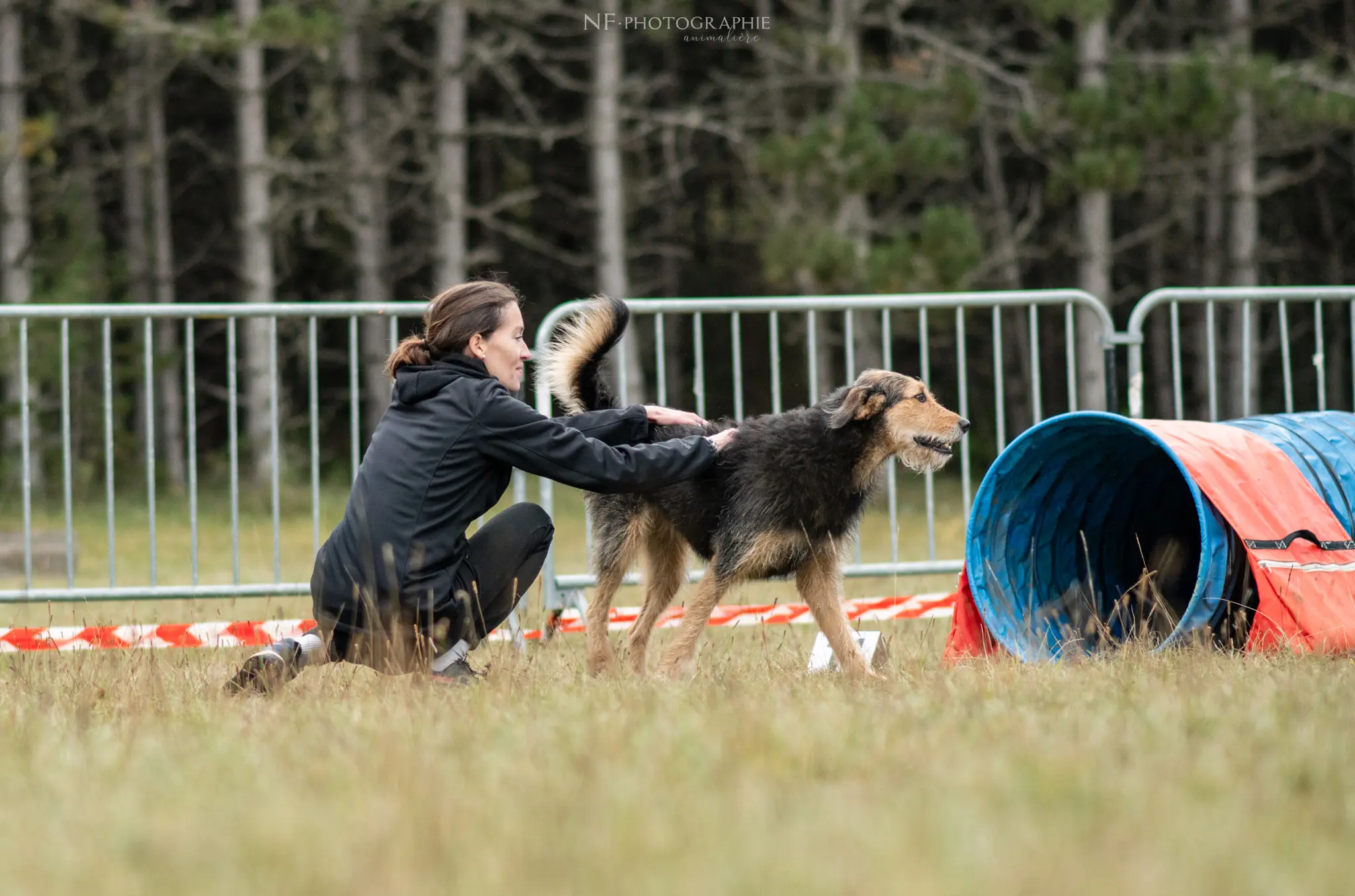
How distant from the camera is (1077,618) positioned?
5.64m

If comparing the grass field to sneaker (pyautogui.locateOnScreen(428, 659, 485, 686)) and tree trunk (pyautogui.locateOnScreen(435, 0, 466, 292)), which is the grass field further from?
tree trunk (pyautogui.locateOnScreen(435, 0, 466, 292))

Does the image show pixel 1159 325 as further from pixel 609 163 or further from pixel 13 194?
pixel 13 194

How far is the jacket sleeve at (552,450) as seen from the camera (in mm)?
4562

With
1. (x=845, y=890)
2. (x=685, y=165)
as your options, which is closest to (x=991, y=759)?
(x=845, y=890)

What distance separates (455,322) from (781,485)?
121 centimetres

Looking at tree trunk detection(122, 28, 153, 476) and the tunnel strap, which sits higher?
tree trunk detection(122, 28, 153, 476)

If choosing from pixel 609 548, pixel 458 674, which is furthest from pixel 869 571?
pixel 458 674

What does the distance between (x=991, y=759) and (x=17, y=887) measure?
5.90 ft

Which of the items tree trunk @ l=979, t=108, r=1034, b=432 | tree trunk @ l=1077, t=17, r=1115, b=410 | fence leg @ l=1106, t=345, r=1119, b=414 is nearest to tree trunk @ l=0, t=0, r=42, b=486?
tree trunk @ l=979, t=108, r=1034, b=432

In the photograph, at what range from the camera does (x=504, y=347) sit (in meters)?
4.76

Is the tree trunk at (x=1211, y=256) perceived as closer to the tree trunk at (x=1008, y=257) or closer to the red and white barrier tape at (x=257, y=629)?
the tree trunk at (x=1008, y=257)

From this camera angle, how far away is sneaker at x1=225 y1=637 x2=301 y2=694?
4359mm

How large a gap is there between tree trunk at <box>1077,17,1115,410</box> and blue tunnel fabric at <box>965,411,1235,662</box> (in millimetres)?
8395

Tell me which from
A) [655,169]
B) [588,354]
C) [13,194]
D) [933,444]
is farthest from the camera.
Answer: [655,169]
